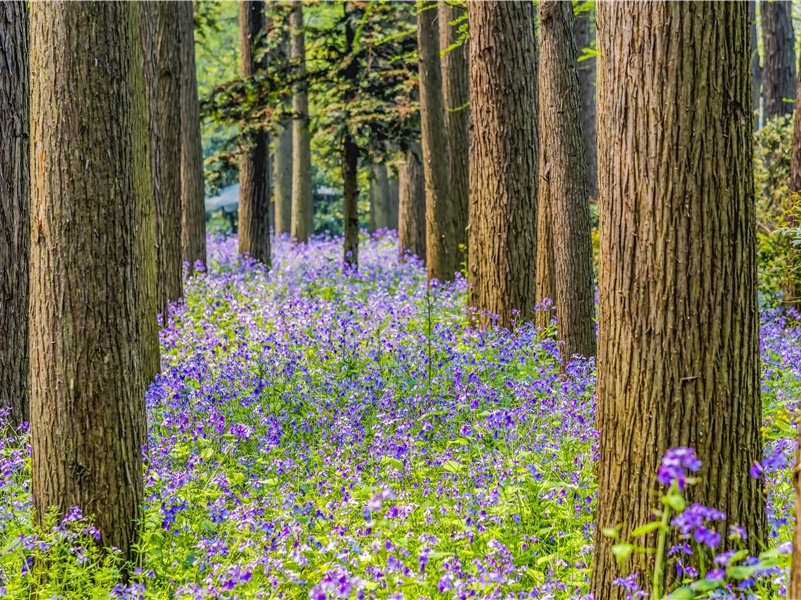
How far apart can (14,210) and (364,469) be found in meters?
3.45

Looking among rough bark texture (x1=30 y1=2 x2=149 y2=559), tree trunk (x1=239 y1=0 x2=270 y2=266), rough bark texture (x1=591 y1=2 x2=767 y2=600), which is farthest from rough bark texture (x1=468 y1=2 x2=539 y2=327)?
tree trunk (x1=239 y1=0 x2=270 y2=266)

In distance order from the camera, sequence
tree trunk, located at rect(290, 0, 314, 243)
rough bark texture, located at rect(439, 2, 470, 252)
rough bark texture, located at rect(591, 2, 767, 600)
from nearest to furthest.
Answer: rough bark texture, located at rect(591, 2, 767, 600)
rough bark texture, located at rect(439, 2, 470, 252)
tree trunk, located at rect(290, 0, 314, 243)

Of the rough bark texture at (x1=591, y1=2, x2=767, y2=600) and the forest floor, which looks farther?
the forest floor

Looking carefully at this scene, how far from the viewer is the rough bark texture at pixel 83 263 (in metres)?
4.31

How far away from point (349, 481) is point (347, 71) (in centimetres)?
1033

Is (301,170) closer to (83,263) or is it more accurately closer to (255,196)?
(255,196)

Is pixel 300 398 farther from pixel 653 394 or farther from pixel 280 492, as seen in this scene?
pixel 653 394

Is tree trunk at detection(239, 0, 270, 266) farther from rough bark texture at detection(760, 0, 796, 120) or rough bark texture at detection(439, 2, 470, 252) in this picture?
rough bark texture at detection(760, 0, 796, 120)

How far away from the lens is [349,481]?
4828 mm

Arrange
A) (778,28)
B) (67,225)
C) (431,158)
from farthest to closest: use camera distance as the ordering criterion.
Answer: (778,28) < (431,158) < (67,225)

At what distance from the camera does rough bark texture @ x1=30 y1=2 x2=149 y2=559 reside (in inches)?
170

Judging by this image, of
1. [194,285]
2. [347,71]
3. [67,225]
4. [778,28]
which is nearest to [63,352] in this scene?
[67,225]

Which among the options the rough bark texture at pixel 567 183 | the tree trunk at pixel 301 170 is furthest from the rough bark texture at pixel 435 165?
the tree trunk at pixel 301 170

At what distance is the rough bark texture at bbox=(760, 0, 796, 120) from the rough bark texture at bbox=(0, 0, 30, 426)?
472 inches
